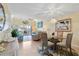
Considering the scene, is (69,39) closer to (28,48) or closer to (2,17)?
(28,48)

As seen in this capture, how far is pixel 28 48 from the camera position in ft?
5.97

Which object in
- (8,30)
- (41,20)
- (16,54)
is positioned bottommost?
(16,54)

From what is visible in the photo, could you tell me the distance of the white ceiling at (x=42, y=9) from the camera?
1.80 m

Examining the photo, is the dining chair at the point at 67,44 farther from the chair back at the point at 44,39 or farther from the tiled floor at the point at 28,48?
the tiled floor at the point at 28,48

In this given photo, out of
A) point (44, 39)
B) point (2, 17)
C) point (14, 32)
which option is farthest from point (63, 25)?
point (2, 17)

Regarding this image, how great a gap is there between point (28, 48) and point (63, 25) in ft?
1.98

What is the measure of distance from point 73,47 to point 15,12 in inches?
37.9

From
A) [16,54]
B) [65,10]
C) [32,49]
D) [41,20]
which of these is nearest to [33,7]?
[41,20]

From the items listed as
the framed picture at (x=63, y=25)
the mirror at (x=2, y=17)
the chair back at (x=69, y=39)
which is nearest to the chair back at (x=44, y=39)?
the framed picture at (x=63, y=25)

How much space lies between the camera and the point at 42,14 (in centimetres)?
180

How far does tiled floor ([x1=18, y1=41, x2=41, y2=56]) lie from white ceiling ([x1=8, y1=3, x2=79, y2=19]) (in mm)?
385

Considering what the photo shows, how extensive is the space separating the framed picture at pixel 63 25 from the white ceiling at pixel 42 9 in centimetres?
10

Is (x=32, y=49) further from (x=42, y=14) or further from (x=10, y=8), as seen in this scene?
(x=10, y=8)

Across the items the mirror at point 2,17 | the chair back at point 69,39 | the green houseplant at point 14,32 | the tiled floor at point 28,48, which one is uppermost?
the mirror at point 2,17
